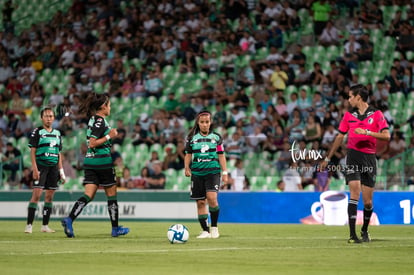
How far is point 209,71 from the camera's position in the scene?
98.3 feet

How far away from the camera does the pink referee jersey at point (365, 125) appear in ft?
46.9

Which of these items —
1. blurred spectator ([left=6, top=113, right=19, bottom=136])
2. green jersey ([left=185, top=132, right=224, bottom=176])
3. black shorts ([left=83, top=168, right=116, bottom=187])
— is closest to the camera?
green jersey ([left=185, top=132, right=224, bottom=176])

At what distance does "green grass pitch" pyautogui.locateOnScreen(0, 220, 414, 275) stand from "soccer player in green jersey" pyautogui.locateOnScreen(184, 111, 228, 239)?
50cm

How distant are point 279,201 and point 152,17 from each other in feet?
38.6

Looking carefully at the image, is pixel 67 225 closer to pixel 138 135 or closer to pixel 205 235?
pixel 205 235

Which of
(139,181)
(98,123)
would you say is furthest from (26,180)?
(98,123)

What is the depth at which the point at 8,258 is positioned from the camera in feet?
37.8

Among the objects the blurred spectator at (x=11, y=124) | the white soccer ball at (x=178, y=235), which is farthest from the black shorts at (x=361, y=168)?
the blurred spectator at (x=11, y=124)

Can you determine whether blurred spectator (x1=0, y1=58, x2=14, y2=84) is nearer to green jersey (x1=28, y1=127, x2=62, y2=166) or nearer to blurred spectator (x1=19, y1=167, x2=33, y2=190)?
blurred spectator (x1=19, y1=167, x2=33, y2=190)

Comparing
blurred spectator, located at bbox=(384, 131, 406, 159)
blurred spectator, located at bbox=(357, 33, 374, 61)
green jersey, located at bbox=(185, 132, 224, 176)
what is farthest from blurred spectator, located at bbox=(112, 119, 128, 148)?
green jersey, located at bbox=(185, 132, 224, 176)

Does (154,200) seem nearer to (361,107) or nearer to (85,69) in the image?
(85,69)

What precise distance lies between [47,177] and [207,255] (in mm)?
6998

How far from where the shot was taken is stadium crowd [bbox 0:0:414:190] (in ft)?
83.9

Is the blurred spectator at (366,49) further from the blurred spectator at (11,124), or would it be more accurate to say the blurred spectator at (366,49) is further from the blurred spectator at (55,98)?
the blurred spectator at (11,124)
